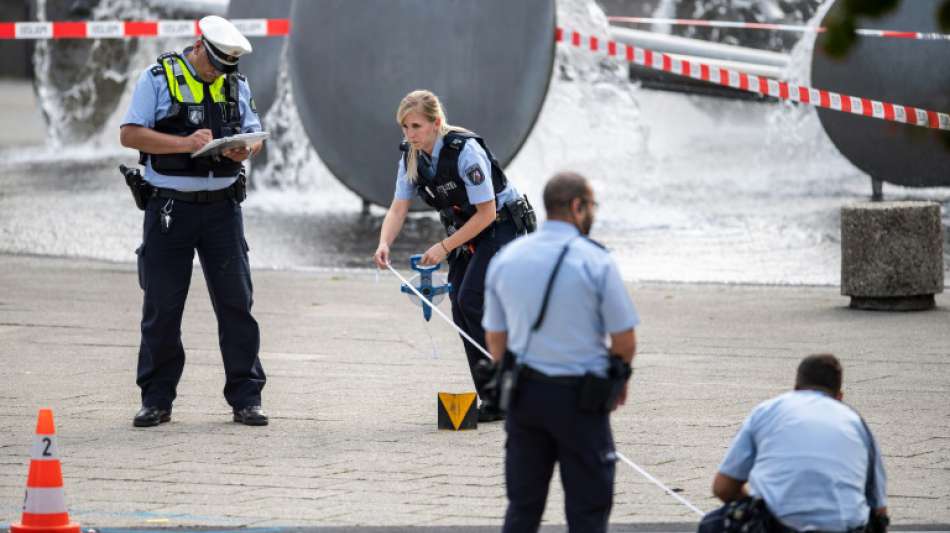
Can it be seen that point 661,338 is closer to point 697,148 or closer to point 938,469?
point 938,469

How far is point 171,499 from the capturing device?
20.5 feet

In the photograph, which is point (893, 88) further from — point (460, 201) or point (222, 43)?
point (222, 43)

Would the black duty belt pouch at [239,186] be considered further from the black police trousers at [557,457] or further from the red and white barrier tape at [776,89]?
the red and white barrier tape at [776,89]

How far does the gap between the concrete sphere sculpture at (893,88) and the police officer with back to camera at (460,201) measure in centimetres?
825

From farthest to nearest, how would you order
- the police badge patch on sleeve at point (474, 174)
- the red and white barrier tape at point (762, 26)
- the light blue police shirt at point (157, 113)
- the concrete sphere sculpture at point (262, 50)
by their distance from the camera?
the concrete sphere sculpture at point (262, 50) < the red and white barrier tape at point (762, 26) < the light blue police shirt at point (157, 113) < the police badge patch on sleeve at point (474, 174)

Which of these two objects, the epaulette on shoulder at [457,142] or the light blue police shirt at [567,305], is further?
the epaulette on shoulder at [457,142]

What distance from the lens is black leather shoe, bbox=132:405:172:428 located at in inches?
298

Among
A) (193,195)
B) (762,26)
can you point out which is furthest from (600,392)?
(762,26)

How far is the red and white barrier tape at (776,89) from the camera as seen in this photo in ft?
50.0

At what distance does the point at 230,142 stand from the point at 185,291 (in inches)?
31.4

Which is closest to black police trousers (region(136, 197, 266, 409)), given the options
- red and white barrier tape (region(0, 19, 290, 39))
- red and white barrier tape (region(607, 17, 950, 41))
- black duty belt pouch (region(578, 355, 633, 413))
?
black duty belt pouch (region(578, 355, 633, 413))

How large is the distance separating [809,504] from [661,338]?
5625 millimetres

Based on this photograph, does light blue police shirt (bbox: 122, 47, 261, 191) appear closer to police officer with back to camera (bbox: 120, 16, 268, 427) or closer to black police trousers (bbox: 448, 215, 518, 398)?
police officer with back to camera (bbox: 120, 16, 268, 427)

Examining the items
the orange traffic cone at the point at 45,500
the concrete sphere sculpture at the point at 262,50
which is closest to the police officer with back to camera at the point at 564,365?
the orange traffic cone at the point at 45,500
